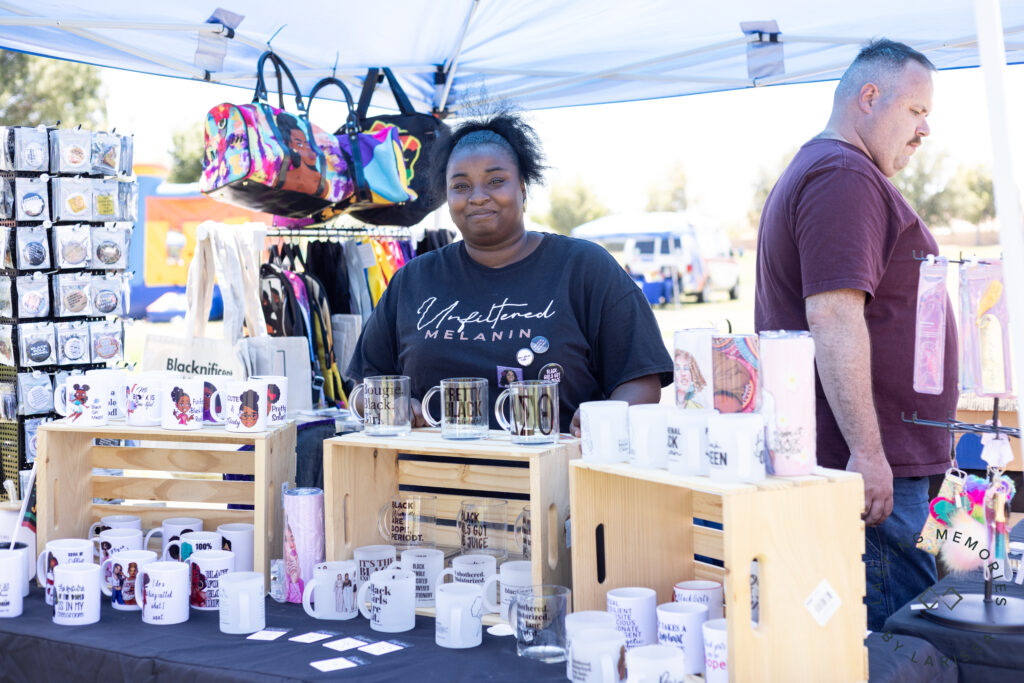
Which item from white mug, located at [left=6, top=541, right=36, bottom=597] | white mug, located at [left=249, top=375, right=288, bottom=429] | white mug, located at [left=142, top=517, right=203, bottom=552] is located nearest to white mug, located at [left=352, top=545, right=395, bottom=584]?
white mug, located at [left=249, top=375, right=288, bottom=429]

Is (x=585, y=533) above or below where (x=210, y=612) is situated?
above

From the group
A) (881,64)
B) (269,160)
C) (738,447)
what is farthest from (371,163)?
(738,447)

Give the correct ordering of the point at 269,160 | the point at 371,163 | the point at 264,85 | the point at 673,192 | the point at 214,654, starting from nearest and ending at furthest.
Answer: the point at 214,654 → the point at 269,160 → the point at 264,85 → the point at 371,163 → the point at 673,192

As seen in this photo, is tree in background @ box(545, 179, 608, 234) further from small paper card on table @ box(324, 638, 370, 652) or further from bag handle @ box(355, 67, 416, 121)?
small paper card on table @ box(324, 638, 370, 652)

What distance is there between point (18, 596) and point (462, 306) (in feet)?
3.56

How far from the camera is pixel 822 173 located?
2057 millimetres

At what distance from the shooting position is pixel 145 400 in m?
2.07

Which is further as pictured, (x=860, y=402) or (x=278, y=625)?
(x=860, y=402)

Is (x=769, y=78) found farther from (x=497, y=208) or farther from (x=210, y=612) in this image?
(x=210, y=612)

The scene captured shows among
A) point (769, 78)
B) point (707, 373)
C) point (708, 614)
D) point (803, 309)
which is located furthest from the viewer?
point (769, 78)

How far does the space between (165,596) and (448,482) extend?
60 centimetres

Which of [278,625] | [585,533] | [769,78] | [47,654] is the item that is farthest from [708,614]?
[769,78]

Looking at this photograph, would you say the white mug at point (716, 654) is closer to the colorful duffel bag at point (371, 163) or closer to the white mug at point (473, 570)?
the white mug at point (473, 570)

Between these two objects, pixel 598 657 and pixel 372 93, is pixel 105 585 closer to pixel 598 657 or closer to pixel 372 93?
pixel 598 657
